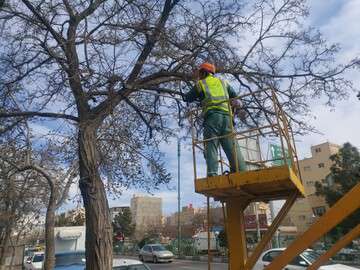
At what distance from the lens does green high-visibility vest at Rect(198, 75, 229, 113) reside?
23.0ft

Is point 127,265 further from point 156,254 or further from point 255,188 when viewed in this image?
point 156,254

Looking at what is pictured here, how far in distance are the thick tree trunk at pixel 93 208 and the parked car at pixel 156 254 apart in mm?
29788

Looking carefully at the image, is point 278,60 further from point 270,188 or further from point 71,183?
point 71,183

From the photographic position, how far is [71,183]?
19.9m

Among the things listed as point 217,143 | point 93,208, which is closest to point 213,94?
point 217,143

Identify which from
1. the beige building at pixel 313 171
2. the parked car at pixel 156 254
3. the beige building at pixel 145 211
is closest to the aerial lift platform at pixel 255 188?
the parked car at pixel 156 254

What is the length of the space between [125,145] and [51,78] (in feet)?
9.97

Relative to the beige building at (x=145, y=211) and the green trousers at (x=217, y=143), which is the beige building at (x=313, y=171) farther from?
the green trousers at (x=217, y=143)

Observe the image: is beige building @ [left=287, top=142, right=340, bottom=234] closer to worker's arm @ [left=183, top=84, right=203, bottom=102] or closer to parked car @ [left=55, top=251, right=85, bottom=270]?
parked car @ [left=55, top=251, right=85, bottom=270]

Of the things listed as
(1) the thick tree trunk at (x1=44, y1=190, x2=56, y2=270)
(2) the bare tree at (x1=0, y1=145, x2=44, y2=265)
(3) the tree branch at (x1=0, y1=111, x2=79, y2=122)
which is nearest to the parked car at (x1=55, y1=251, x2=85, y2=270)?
(1) the thick tree trunk at (x1=44, y1=190, x2=56, y2=270)

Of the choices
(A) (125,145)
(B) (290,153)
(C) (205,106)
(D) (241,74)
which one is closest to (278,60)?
(D) (241,74)

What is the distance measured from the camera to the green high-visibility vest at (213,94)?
7.01 meters

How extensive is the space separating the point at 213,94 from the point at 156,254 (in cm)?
3320

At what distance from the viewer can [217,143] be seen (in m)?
6.80
